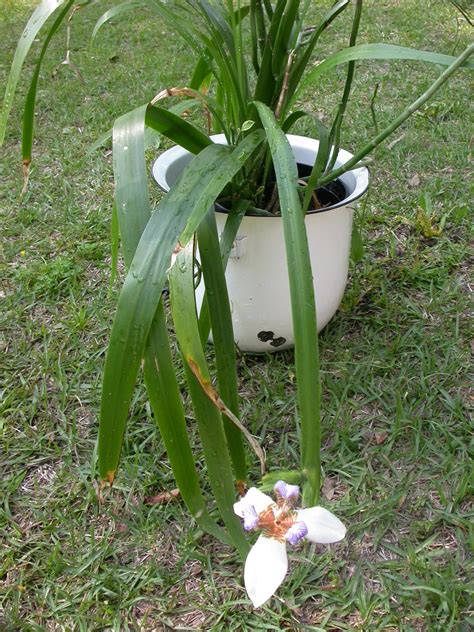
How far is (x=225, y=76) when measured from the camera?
1.11 metres

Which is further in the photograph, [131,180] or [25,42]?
[25,42]

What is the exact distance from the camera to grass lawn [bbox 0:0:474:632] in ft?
3.09

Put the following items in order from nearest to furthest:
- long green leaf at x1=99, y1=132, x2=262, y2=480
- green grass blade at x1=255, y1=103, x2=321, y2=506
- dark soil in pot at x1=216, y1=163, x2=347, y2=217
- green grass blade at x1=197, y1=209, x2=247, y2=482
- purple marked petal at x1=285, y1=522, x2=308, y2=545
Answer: purple marked petal at x1=285, y1=522, x2=308, y2=545 → green grass blade at x1=255, y1=103, x2=321, y2=506 → long green leaf at x1=99, y1=132, x2=262, y2=480 → green grass blade at x1=197, y1=209, x2=247, y2=482 → dark soil in pot at x1=216, y1=163, x2=347, y2=217

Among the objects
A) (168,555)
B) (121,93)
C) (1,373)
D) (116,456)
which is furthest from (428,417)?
(121,93)

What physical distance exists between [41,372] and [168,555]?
0.52 metres

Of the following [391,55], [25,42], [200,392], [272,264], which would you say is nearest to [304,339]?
[200,392]

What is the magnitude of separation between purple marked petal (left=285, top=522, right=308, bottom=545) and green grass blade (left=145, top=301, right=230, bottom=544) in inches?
11.7

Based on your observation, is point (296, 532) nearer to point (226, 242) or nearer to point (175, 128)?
point (226, 242)

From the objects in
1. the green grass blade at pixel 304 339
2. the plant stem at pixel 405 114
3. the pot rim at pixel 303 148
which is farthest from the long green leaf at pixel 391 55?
the green grass blade at pixel 304 339

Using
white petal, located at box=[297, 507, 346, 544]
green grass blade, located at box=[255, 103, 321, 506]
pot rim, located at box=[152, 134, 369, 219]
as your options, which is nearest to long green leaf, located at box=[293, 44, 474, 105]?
pot rim, located at box=[152, 134, 369, 219]

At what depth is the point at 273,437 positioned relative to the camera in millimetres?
1187

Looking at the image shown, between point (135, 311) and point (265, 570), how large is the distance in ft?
1.16

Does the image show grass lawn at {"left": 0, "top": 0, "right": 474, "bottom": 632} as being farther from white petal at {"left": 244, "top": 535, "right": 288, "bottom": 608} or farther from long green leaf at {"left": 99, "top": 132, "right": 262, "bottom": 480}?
white petal at {"left": 244, "top": 535, "right": 288, "bottom": 608}

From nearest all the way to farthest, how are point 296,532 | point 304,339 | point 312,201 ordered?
point 296,532
point 304,339
point 312,201
